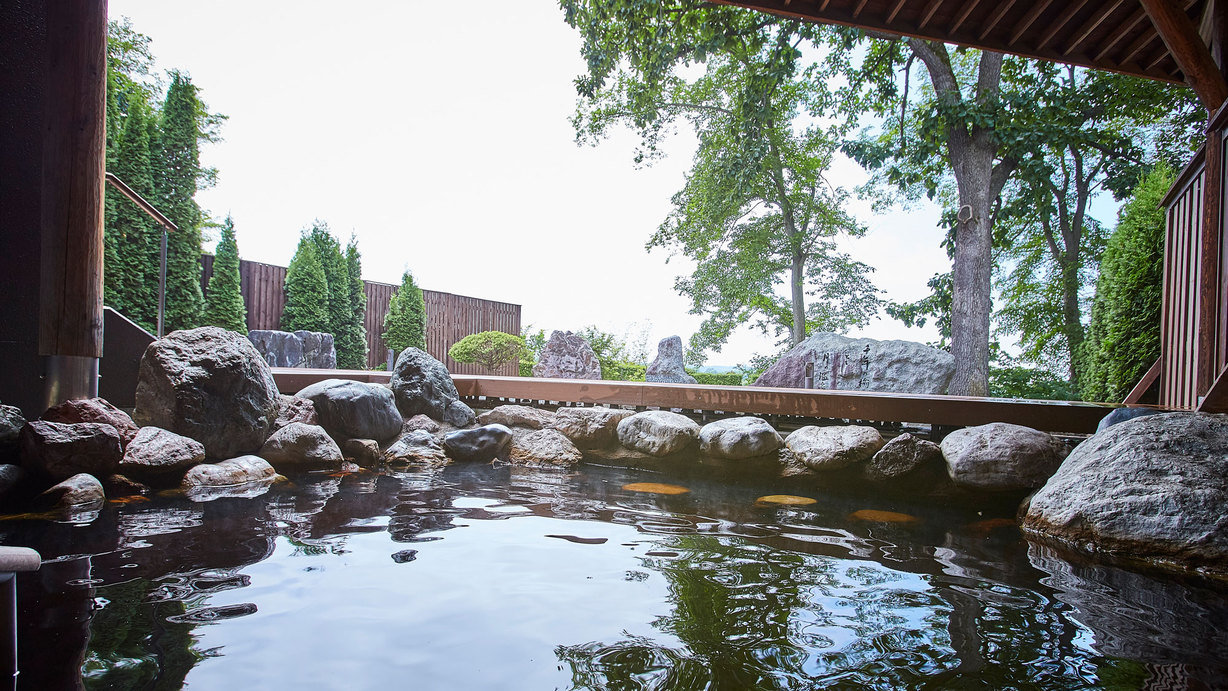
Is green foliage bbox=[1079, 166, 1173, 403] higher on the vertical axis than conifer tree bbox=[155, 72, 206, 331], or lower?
lower

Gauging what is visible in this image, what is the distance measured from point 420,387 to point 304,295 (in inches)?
327

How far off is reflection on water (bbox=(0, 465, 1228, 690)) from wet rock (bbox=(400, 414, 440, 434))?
2.30 metres

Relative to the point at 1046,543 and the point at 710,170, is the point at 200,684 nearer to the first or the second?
the point at 1046,543

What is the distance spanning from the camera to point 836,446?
175 inches

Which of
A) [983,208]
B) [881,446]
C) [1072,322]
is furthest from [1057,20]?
[1072,322]

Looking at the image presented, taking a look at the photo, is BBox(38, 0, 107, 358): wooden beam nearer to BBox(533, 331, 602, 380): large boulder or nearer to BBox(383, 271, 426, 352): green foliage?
BBox(533, 331, 602, 380): large boulder

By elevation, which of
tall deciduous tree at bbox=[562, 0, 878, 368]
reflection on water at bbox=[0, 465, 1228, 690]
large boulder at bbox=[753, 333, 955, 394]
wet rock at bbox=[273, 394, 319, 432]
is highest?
tall deciduous tree at bbox=[562, 0, 878, 368]

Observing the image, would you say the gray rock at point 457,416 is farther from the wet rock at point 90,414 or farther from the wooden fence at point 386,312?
the wooden fence at point 386,312

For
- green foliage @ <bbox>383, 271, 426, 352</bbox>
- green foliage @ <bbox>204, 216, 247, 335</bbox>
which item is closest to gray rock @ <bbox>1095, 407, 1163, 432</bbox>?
green foliage @ <bbox>204, 216, 247, 335</bbox>

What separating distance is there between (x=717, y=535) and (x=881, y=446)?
202 centimetres

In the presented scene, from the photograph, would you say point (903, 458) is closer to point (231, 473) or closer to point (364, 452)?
point (364, 452)

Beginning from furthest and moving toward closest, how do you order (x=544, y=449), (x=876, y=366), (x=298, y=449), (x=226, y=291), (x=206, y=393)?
(x=226, y=291)
(x=876, y=366)
(x=544, y=449)
(x=298, y=449)
(x=206, y=393)

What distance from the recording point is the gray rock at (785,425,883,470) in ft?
14.5

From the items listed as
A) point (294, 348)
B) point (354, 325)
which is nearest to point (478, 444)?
point (294, 348)
